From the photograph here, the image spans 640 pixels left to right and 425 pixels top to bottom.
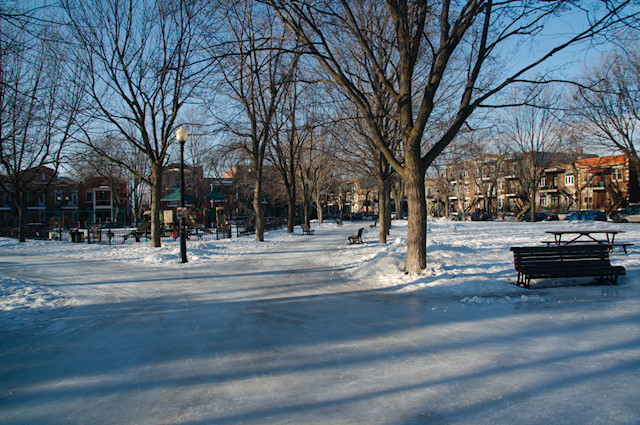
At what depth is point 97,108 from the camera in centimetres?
1788

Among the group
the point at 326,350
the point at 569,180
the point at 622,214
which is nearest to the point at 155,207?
the point at 326,350

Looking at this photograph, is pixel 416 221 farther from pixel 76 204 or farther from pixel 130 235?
pixel 76 204

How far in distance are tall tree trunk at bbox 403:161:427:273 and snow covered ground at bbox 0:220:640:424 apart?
18.0 inches

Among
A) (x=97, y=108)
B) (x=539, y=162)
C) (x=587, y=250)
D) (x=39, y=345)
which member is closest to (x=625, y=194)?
(x=539, y=162)

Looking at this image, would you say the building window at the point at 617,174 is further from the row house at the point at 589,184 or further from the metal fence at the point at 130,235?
the metal fence at the point at 130,235

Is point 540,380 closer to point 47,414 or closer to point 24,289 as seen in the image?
point 47,414

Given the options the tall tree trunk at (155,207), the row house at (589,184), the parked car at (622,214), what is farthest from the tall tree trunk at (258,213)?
the row house at (589,184)

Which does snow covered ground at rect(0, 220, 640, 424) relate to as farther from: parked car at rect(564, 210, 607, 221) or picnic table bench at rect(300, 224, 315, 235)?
parked car at rect(564, 210, 607, 221)

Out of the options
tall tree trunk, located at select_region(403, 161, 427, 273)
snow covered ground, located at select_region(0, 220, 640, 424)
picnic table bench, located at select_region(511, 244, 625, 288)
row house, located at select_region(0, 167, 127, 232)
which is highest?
row house, located at select_region(0, 167, 127, 232)

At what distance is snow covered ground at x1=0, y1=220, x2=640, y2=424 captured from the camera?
12.0 feet

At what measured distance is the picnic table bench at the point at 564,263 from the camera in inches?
335

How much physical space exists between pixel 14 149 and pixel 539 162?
47071mm

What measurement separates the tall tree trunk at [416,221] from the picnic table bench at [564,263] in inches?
81.7

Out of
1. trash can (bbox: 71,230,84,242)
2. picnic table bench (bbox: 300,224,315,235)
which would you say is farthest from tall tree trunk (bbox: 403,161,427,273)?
trash can (bbox: 71,230,84,242)
